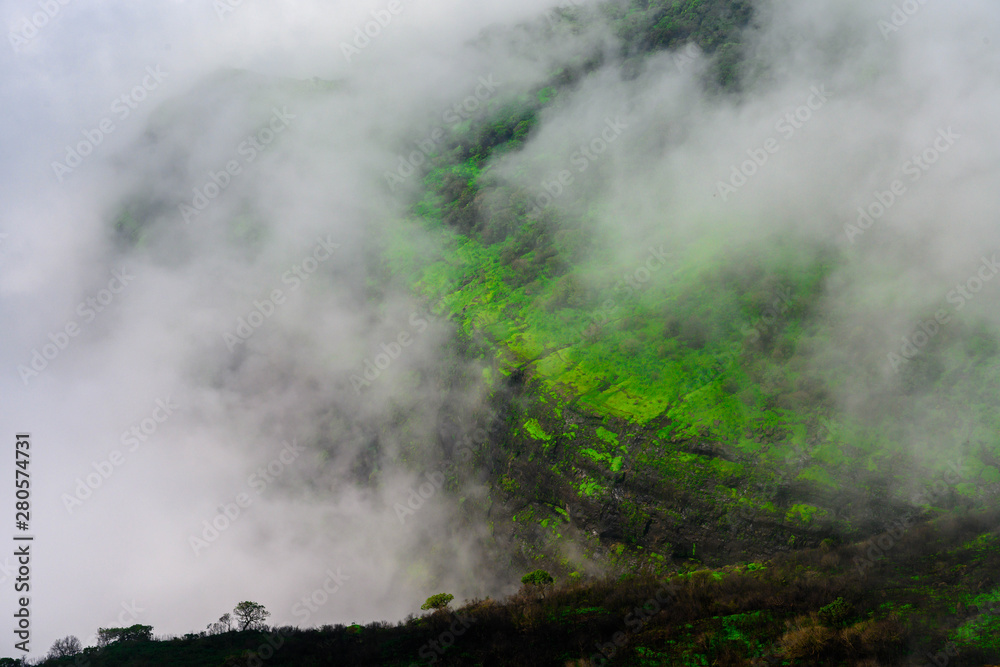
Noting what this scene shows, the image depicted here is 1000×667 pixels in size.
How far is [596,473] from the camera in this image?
28.5 m

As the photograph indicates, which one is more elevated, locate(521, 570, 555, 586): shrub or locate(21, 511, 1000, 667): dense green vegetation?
locate(521, 570, 555, 586): shrub

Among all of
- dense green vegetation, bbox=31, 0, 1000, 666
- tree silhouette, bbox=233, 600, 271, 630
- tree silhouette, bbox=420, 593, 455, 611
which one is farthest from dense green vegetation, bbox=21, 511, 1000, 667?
tree silhouette, bbox=233, 600, 271, 630

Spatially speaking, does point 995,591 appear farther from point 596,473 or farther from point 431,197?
point 431,197

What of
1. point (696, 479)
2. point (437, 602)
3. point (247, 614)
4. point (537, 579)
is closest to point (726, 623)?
point (537, 579)

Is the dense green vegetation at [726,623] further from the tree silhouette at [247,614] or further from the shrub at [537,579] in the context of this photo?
the tree silhouette at [247,614]

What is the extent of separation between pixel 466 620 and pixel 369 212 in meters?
43.6

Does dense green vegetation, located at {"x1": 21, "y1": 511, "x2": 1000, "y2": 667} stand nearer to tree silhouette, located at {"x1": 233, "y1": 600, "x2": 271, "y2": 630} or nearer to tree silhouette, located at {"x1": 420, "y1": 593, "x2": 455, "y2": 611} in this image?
tree silhouette, located at {"x1": 420, "y1": 593, "x2": 455, "y2": 611}

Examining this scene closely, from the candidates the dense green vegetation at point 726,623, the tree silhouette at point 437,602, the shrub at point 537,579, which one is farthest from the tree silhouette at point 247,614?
the shrub at point 537,579

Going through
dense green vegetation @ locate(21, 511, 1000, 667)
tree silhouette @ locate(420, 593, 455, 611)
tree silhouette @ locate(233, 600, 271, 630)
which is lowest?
dense green vegetation @ locate(21, 511, 1000, 667)

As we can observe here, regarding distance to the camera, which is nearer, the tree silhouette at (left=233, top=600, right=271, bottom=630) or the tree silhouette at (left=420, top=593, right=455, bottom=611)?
the tree silhouette at (left=420, top=593, right=455, bottom=611)

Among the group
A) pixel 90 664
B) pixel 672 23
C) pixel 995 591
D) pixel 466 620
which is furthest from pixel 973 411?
pixel 672 23

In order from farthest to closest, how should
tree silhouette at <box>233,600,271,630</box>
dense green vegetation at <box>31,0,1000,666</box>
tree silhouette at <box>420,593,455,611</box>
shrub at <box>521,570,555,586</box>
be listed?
tree silhouette at <box>233,600,271,630</box> → tree silhouette at <box>420,593,455,611</box> → shrub at <box>521,570,555,586</box> → dense green vegetation at <box>31,0,1000,666</box>

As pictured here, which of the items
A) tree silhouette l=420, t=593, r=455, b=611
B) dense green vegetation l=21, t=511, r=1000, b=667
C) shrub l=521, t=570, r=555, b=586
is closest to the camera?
dense green vegetation l=21, t=511, r=1000, b=667

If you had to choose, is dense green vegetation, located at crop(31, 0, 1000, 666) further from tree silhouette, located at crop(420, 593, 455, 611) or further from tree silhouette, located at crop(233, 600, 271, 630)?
tree silhouette, located at crop(233, 600, 271, 630)
